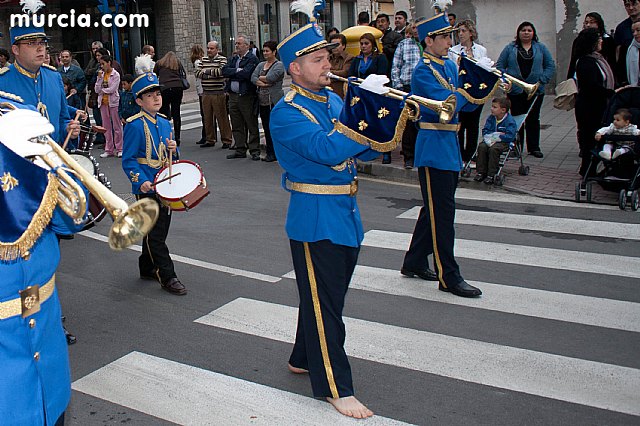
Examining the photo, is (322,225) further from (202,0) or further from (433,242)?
(202,0)

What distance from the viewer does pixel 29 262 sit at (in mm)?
2986

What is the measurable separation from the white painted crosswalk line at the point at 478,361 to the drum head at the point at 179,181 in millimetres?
1062

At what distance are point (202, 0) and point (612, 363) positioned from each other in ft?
94.0

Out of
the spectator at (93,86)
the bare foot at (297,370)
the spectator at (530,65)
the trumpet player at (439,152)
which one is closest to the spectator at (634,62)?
the spectator at (530,65)

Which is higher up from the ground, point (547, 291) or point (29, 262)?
point (29, 262)

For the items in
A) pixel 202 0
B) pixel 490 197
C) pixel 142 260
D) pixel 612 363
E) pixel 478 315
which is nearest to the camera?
pixel 612 363

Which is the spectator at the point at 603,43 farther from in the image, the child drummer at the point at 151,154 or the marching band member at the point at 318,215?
the marching band member at the point at 318,215

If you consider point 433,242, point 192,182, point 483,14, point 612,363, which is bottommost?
point 612,363

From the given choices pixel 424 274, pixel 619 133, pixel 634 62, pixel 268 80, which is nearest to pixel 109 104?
pixel 268 80

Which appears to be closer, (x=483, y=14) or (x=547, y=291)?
(x=547, y=291)

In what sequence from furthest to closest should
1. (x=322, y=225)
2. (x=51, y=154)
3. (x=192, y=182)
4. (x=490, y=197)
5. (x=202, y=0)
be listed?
1. (x=202, y=0)
2. (x=490, y=197)
3. (x=192, y=182)
4. (x=322, y=225)
5. (x=51, y=154)

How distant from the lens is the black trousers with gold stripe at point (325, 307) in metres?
4.47

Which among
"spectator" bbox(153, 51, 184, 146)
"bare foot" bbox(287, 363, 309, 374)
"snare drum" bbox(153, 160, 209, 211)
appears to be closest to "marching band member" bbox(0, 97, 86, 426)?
"bare foot" bbox(287, 363, 309, 374)

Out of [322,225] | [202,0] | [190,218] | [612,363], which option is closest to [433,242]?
[612,363]
